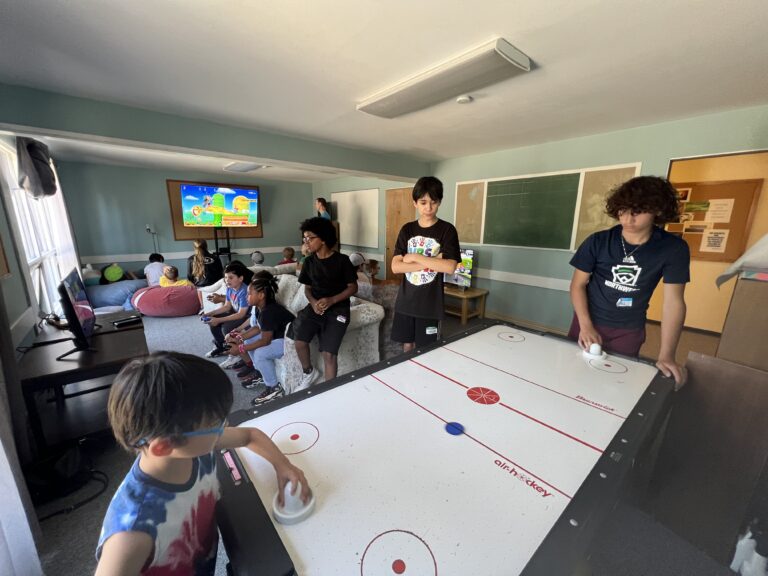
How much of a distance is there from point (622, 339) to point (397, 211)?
4202 millimetres

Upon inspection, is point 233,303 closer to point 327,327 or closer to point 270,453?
point 327,327

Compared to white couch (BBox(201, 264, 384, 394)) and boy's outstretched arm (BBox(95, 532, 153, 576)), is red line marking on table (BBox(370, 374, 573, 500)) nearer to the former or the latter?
boy's outstretched arm (BBox(95, 532, 153, 576))

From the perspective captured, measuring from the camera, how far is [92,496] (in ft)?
5.23

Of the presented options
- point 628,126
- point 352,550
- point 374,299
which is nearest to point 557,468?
point 352,550

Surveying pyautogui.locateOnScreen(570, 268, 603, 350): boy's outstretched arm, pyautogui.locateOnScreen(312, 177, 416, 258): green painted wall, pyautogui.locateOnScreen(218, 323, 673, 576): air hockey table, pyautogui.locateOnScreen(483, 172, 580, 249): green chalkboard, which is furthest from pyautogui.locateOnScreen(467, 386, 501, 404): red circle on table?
pyautogui.locateOnScreen(312, 177, 416, 258): green painted wall

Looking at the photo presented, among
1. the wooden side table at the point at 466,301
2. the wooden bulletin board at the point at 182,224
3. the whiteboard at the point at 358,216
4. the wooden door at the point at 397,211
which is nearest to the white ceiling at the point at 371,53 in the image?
the wooden side table at the point at 466,301

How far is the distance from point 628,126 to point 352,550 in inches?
150

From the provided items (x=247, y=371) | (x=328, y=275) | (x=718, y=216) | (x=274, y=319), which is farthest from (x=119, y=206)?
(x=718, y=216)

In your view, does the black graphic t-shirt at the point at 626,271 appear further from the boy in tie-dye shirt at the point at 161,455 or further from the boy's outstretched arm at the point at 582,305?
the boy in tie-dye shirt at the point at 161,455

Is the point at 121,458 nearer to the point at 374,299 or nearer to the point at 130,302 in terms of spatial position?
the point at 374,299

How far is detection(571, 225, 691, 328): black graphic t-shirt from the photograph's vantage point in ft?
4.49

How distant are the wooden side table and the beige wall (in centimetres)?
195

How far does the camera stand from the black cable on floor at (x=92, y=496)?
148cm

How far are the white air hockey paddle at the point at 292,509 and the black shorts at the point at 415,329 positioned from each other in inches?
54.7
